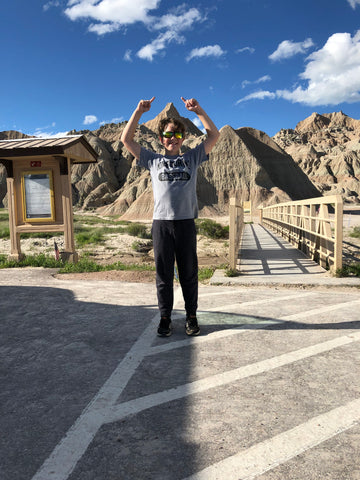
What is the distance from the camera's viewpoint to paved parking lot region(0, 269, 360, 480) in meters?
1.75

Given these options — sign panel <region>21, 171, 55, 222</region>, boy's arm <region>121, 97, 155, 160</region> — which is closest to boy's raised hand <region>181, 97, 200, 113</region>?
boy's arm <region>121, 97, 155, 160</region>

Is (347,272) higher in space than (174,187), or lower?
lower

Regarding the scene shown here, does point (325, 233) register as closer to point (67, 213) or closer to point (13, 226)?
point (67, 213)

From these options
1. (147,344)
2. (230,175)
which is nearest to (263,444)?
(147,344)

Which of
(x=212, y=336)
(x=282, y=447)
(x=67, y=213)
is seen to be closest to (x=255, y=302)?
(x=212, y=336)

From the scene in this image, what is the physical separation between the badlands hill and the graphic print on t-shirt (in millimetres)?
42807

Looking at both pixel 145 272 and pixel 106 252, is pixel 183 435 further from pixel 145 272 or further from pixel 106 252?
pixel 106 252

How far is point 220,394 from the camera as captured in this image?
7.88ft

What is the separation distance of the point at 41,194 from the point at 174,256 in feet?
20.8

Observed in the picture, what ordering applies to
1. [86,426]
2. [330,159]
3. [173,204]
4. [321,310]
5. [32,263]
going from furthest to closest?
[330,159] < [32,263] < [321,310] < [173,204] < [86,426]

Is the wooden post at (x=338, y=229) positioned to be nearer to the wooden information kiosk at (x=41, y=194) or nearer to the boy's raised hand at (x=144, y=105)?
the boy's raised hand at (x=144, y=105)

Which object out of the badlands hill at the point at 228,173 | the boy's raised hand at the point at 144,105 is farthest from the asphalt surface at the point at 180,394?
the badlands hill at the point at 228,173

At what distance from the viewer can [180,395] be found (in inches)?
94.4

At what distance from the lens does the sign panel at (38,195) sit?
890 cm
